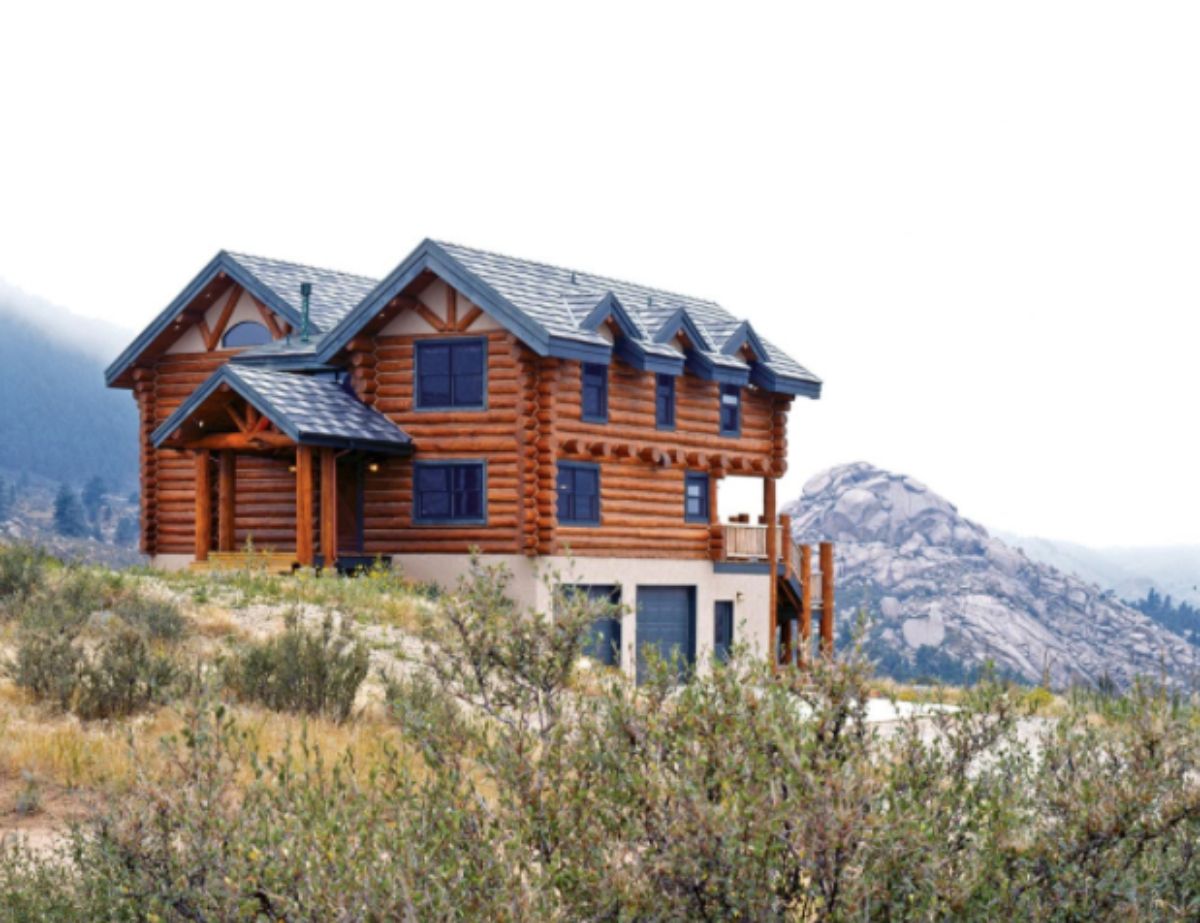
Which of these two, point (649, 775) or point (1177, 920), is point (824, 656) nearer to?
point (649, 775)

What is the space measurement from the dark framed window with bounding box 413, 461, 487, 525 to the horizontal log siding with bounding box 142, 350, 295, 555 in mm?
3940

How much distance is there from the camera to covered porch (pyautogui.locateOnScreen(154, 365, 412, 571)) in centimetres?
3114

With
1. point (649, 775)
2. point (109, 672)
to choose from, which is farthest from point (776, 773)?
point (109, 672)

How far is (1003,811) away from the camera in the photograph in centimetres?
774

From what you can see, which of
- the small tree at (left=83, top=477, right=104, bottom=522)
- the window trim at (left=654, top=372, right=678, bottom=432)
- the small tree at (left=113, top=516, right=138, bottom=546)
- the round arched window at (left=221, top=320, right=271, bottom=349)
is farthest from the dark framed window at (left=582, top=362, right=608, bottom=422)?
the small tree at (left=83, top=477, right=104, bottom=522)

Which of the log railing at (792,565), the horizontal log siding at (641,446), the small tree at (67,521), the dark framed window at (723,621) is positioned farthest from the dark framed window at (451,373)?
the small tree at (67,521)

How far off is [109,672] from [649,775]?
10.3 meters

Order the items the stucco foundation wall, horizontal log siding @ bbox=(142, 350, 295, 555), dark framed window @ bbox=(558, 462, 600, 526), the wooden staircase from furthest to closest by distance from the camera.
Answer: the wooden staircase → horizontal log siding @ bbox=(142, 350, 295, 555) → dark framed window @ bbox=(558, 462, 600, 526) → the stucco foundation wall

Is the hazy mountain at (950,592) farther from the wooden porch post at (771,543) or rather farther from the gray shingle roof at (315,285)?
the gray shingle roof at (315,285)

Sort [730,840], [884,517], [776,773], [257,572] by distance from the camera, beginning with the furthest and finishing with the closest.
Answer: [884,517] < [257,572] < [776,773] < [730,840]

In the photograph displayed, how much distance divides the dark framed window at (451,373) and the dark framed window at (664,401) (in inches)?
176

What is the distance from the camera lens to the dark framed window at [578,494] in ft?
107

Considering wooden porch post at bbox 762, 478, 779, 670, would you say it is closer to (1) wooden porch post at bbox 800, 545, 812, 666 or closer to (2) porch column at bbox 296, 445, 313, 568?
(1) wooden porch post at bbox 800, 545, 812, 666

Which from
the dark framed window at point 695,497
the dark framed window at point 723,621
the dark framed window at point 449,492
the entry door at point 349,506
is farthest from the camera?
the dark framed window at point 723,621
